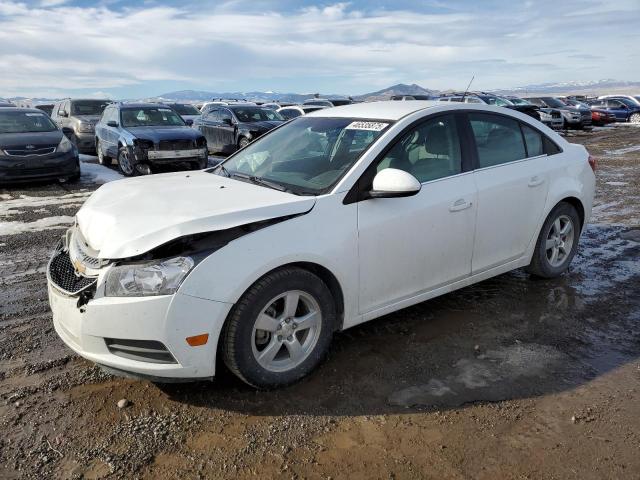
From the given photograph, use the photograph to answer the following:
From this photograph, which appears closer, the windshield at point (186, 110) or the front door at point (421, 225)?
the front door at point (421, 225)

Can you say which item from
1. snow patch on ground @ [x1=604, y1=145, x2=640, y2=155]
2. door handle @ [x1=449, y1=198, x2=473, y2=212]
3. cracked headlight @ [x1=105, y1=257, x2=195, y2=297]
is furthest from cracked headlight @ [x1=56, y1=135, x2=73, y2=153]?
snow patch on ground @ [x1=604, y1=145, x2=640, y2=155]

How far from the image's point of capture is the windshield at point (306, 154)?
3465 millimetres

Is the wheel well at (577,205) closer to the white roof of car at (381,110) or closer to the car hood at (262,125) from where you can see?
the white roof of car at (381,110)

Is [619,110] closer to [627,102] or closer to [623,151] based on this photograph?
[627,102]

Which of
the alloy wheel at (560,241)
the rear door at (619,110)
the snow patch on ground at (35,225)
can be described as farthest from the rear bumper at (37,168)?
the rear door at (619,110)

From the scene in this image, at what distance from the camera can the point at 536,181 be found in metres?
4.36

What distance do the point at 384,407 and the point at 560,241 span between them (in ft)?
9.10

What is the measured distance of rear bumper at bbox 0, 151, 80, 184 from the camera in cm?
969

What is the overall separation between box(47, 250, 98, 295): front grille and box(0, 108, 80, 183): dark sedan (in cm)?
755

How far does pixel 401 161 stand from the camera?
359 cm

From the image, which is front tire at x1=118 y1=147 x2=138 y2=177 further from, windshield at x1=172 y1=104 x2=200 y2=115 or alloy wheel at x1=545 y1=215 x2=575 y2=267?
windshield at x1=172 y1=104 x2=200 y2=115

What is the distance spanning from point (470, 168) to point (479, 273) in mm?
818

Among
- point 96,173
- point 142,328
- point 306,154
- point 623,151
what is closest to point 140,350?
point 142,328

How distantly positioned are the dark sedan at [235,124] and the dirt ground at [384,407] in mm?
10379
